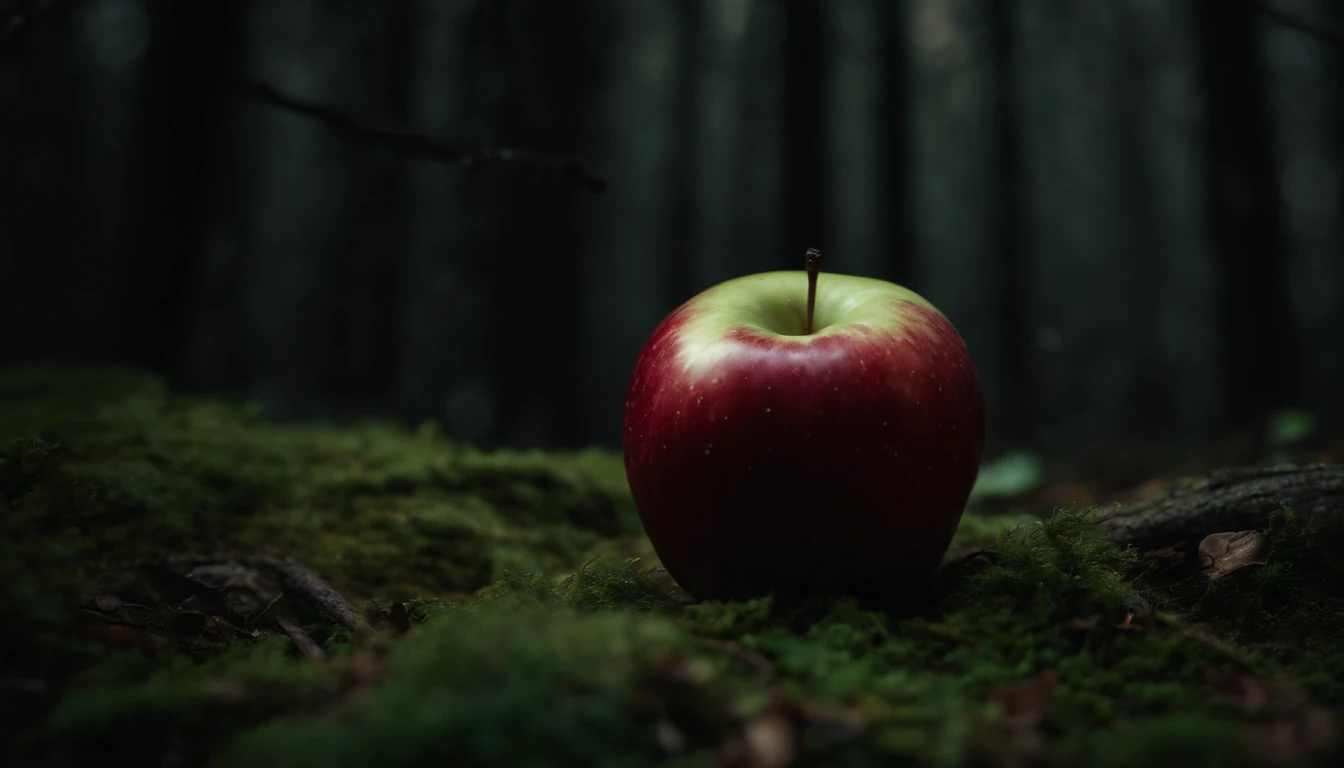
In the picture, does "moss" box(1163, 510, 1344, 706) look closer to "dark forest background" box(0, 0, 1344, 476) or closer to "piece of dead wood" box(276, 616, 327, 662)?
"dark forest background" box(0, 0, 1344, 476)

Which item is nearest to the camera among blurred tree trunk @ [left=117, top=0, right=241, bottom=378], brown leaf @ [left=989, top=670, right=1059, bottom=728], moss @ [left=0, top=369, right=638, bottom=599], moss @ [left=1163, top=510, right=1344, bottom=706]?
brown leaf @ [left=989, top=670, right=1059, bottom=728]

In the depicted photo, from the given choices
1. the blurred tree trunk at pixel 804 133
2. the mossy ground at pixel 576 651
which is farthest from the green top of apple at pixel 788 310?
the blurred tree trunk at pixel 804 133

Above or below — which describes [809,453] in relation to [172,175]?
below

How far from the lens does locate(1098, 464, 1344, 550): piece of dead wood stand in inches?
77.8

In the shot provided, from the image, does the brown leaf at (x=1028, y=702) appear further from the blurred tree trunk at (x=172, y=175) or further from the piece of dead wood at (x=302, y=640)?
the blurred tree trunk at (x=172, y=175)

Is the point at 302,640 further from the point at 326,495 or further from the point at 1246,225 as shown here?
the point at 1246,225

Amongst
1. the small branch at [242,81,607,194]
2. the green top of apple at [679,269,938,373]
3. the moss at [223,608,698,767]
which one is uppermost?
the small branch at [242,81,607,194]

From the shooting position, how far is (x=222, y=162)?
708cm

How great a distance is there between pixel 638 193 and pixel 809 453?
1523 cm

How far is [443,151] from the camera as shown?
6.89 feet

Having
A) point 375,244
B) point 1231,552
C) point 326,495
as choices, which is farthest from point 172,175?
point 1231,552

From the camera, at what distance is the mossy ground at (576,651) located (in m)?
1.00

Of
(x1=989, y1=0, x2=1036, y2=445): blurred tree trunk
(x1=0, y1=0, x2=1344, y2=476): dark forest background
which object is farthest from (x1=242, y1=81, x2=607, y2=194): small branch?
(x1=989, y1=0, x2=1036, y2=445): blurred tree trunk

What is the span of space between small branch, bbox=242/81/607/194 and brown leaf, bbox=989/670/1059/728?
1.41 meters
